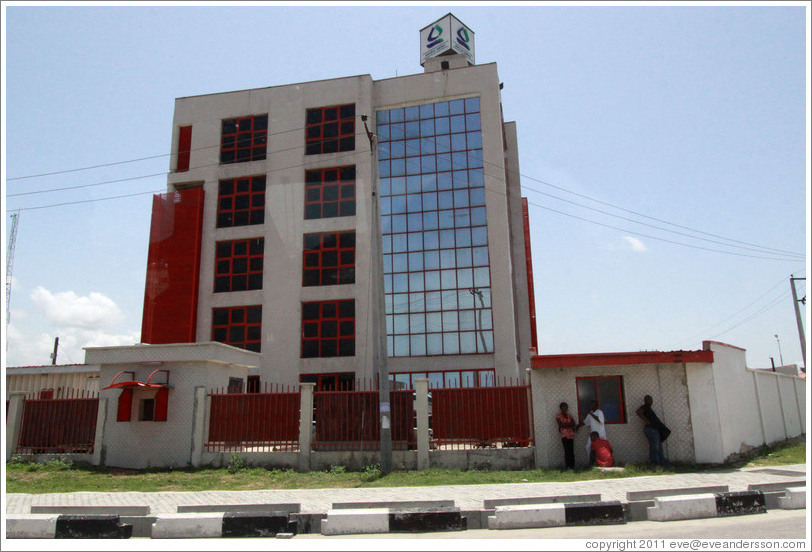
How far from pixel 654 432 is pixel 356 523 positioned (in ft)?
25.8

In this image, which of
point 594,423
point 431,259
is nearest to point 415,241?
point 431,259

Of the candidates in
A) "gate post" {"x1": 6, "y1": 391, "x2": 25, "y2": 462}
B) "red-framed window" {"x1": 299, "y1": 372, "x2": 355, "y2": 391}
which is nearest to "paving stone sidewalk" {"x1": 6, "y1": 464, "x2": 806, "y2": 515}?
"gate post" {"x1": 6, "y1": 391, "x2": 25, "y2": 462}

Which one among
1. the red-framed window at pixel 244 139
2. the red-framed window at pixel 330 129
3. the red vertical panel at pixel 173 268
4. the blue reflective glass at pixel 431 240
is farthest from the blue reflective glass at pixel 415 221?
the red vertical panel at pixel 173 268

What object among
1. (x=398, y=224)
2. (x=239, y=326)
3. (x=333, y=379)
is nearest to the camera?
(x=333, y=379)

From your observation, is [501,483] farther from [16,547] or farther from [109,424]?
[109,424]

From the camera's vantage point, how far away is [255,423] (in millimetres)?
14336

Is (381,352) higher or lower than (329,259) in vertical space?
lower

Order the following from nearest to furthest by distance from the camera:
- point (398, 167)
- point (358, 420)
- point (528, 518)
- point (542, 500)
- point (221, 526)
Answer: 1. point (221, 526)
2. point (528, 518)
3. point (542, 500)
4. point (358, 420)
5. point (398, 167)

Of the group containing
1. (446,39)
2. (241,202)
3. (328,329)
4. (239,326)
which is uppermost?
(446,39)

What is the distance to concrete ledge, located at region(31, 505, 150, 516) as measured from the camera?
798 centimetres

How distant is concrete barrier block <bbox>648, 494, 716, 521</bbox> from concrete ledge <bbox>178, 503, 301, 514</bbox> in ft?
16.0

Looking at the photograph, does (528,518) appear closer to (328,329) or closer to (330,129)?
(328,329)

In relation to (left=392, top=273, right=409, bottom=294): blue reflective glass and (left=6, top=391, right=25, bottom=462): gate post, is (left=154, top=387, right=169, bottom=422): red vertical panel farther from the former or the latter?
(left=392, top=273, right=409, bottom=294): blue reflective glass

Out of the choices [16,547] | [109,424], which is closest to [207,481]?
[109,424]
